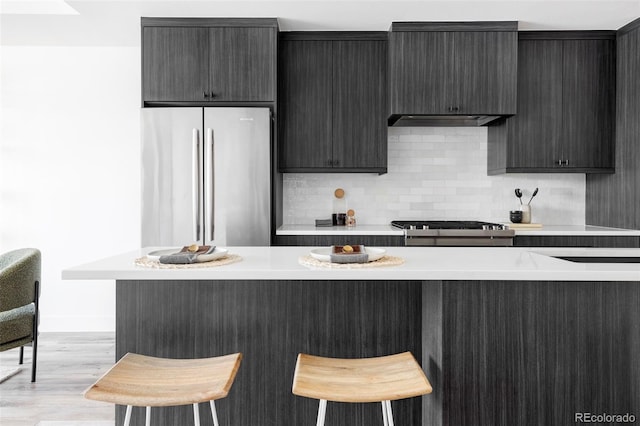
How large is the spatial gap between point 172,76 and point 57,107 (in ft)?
4.76

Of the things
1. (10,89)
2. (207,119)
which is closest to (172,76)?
(207,119)

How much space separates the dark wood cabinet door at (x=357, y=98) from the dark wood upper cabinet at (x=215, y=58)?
574 mm

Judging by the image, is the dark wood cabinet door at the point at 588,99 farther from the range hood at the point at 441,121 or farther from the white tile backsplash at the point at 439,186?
the range hood at the point at 441,121

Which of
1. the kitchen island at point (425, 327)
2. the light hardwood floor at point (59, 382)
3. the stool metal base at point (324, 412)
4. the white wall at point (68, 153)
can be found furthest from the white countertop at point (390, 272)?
the white wall at point (68, 153)

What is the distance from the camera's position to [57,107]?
4.28m

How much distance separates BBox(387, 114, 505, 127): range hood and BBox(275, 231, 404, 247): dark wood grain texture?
1002 millimetres

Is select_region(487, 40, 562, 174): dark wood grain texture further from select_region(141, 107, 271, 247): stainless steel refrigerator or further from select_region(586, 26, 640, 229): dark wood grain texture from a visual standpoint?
select_region(141, 107, 271, 247): stainless steel refrigerator

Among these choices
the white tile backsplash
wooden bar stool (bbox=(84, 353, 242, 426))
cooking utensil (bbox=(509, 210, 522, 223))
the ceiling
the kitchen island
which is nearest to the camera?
wooden bar stool (bbox=(84, 353, 242, 426))

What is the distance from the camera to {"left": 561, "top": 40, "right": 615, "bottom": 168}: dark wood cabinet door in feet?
12.5

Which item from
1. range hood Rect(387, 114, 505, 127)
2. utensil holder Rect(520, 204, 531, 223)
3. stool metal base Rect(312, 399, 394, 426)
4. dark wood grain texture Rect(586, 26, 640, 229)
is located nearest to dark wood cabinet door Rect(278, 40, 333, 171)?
range hood Rect(387, 114, 505, 127)

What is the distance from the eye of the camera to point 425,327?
201cm

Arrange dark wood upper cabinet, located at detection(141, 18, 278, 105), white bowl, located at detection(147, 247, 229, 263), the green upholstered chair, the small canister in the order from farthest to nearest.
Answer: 1. the small canister
2. dark wood upper cabinet, located at detection(141, 18, 278, 105)
3. the green upholstered chair
4. white bowl, located at detection(147, 247, 229, 263)

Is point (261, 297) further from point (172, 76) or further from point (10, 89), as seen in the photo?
point (10, 89)

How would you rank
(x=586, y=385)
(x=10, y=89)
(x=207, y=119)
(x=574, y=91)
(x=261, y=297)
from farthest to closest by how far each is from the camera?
(x=10, y=89)
(x=574, y=91)
(x=207, y=119)
(x=261, y=297)
(x=586, y=385)
